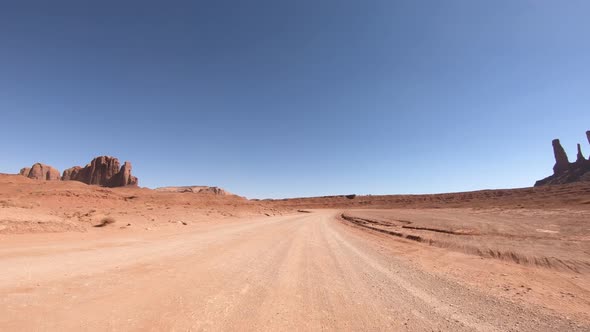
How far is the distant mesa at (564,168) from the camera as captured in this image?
342 ft

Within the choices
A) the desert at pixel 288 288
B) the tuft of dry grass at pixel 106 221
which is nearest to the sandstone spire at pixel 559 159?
the desert at pixel 288 288

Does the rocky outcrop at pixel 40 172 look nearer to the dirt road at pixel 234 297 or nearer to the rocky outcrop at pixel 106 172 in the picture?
the rocky outcrop at pixel 106 172

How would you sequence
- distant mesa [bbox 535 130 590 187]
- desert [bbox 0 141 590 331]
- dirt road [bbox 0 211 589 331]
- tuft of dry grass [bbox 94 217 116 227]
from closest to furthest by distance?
dirt road [bbox 0 211 589 331]
desert [bbox 0 141 590 331]
tuft of dry grass [bbox 94 217 116 227]
distant mesa [bbox 535 130 590 187]

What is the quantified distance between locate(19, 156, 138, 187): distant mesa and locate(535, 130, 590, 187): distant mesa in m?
186

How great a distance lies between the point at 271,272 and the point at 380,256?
5.53 m

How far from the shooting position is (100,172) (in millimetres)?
141875

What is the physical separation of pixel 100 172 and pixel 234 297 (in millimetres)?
167426

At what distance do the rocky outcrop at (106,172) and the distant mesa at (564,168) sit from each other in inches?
7321

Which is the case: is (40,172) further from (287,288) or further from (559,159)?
(559,159)

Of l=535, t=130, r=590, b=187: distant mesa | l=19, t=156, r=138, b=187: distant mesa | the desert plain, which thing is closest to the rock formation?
l=535, t=130, r=590, b=187: distant mesa

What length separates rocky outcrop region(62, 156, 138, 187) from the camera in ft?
454

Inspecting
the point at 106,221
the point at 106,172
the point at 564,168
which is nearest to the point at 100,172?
the point at 106,172

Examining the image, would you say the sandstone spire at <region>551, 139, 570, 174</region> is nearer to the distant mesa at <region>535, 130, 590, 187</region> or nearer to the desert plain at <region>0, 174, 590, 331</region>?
the distant mesa at <region>535, 130, 590, 187</region>

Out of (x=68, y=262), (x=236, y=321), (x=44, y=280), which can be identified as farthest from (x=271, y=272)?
(x=68, y=262)
